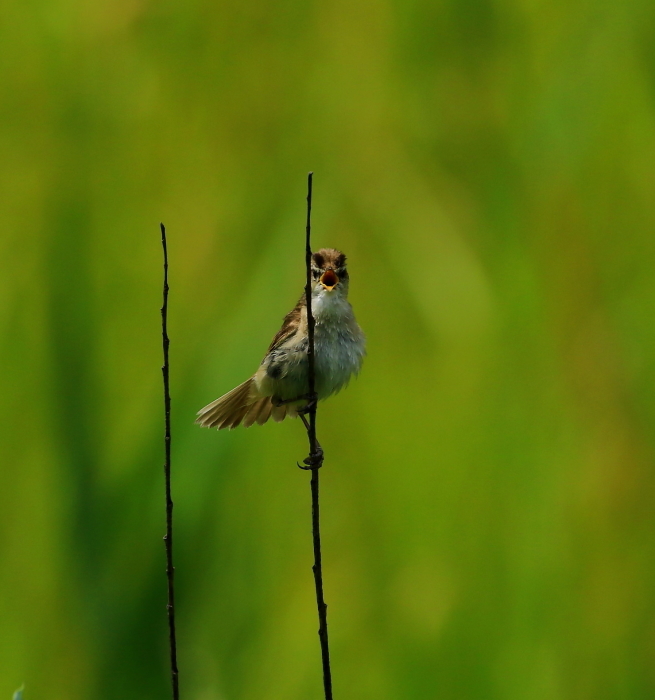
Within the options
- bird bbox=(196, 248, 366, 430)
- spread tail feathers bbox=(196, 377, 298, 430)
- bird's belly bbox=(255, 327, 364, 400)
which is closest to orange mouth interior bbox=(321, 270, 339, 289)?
bird bbox=(196, 248, 366, 430)

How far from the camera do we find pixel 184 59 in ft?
10.5

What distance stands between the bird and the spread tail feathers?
37 millimetres

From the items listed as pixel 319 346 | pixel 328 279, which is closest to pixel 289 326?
pixel 319 346

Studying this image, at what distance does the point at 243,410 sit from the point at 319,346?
0.45m

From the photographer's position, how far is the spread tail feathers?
276cm

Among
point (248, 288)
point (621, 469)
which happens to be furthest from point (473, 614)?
point (248, 288)

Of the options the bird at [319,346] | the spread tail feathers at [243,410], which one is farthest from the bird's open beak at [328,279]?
the spread tail feathers at [243,410]

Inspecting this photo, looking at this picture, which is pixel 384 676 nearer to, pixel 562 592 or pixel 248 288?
pixel 562 592

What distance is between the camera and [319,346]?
2.47m

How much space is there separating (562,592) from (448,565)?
0.33 metres

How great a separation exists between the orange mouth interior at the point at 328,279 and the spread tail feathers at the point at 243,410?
1.62 ft

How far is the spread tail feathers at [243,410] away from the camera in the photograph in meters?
2.76

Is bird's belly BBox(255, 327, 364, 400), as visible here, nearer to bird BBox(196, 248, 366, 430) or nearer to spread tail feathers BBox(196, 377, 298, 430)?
bird BBox(196, 248, 366, 430)

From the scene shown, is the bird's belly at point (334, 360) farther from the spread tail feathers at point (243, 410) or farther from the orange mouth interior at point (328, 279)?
the spread tail feathers at point (243, 410)
